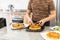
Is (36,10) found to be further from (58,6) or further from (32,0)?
(58,6)

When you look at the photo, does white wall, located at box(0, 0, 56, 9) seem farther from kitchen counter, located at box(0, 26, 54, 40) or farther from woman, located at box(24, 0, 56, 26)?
kitchen counter, located at box(0, 26, 54, 40)

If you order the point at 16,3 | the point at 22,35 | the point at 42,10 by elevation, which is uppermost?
the point at 16,3

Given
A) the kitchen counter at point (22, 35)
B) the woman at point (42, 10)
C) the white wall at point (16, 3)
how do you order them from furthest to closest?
the white wall at point (16, 3) < the woman at point (42, 10) < the kitchen counter at point (22, 35)

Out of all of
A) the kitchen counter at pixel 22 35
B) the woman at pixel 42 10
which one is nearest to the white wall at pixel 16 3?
the woman at pixel 42 10

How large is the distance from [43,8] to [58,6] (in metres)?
0.69

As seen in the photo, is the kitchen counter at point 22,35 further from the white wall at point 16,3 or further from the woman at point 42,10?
the white wall at point 16,3

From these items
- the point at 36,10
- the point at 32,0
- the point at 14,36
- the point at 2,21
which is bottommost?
the point at 14,36

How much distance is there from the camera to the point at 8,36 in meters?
1.26

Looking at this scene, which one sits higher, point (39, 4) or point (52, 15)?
point (39, 4)

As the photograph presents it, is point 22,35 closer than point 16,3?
Yes

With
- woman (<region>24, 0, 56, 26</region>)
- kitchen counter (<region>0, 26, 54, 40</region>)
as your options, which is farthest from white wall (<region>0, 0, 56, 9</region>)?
kitchen counter (<region>0, 26, 54, 40</region>)

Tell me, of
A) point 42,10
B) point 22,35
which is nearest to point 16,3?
point 42,10

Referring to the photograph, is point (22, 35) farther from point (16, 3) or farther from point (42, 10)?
point (16, 3)

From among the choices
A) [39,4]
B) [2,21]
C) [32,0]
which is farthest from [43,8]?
[2,21]
